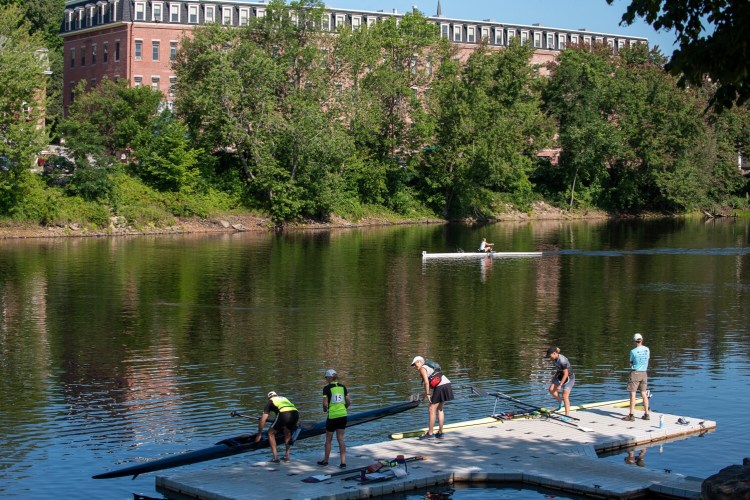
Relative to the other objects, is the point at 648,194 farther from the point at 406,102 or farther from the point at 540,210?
the point at 406,102

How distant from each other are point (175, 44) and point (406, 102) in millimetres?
32822

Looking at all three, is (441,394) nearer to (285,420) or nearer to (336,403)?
(336,403)

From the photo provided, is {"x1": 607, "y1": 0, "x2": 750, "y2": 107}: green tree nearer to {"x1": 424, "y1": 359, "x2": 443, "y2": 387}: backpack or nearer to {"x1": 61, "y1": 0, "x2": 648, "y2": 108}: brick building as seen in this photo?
{"x1": 424, "y1": 359, "x2": 443, "y2": 387}: backpack

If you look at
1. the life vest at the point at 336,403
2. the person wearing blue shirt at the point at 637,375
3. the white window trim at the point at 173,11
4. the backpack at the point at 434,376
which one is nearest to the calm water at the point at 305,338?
the person wearing blue shirt at the point at 637,375

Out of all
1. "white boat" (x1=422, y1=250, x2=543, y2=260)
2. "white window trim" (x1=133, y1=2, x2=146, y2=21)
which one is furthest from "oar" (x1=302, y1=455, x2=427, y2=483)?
"white window trim" (x1=133, y1=2, x2=146, y2=21)

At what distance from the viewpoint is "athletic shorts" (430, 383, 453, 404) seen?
89.3 ft

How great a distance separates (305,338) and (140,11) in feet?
321

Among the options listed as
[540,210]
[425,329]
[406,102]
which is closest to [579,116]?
[540,210]

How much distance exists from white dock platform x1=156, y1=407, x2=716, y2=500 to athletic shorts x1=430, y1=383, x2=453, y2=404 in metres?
0.98

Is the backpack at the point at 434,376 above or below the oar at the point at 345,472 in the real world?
above

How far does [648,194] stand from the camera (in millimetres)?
139625

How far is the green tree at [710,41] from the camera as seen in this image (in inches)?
794

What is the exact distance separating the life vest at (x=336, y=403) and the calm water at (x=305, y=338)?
3.11m

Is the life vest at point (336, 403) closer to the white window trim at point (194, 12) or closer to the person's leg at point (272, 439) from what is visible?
the person's leg at point (272, 439)
